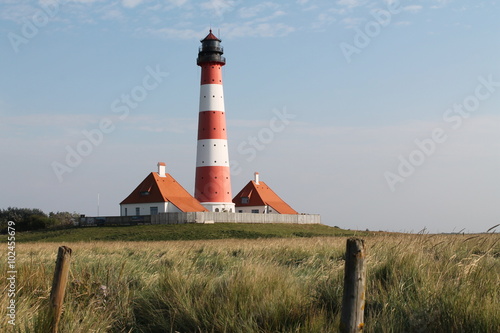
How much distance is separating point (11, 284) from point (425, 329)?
6.00 m

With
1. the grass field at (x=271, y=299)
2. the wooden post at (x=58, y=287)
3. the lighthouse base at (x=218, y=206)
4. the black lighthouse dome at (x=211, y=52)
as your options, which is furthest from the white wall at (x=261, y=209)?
the wooden post at (x=58, y=287)

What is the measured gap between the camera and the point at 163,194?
5500 centimetres

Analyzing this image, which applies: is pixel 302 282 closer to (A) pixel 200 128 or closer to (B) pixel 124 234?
(B) pixel 124 234

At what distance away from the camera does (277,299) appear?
7.84 meters

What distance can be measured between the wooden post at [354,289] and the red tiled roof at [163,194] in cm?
4728

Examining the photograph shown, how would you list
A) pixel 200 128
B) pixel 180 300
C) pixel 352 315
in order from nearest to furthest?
1. pixel 352 315
2. pixel 180 300
3. pixel 200 128

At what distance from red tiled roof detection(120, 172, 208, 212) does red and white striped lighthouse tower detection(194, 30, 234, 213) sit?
1.86 metres

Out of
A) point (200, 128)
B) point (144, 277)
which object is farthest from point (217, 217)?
point (144, 277)

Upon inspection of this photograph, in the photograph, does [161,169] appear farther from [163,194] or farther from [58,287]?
[58,287]

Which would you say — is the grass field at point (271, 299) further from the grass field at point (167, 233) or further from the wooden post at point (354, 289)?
the grass field at point (167, 233)

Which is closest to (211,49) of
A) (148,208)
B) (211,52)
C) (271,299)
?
(211,52)

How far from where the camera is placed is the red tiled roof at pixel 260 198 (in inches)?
2554

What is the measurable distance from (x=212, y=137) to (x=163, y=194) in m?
8.41

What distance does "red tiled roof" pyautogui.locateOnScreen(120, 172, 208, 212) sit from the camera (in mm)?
54469
